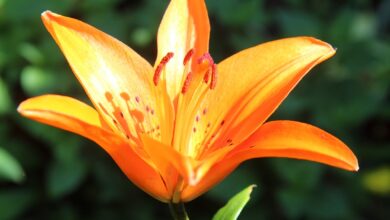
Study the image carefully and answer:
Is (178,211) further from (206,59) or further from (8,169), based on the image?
(8,169)

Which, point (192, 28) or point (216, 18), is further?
point (216, 18)

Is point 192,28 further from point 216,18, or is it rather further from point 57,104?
point 216,18

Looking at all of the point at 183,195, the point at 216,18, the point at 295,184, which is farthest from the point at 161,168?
the point at 216,18

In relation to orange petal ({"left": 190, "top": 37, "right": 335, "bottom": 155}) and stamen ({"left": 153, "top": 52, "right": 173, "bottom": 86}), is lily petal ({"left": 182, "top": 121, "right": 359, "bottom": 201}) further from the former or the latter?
stamen ({"left": 153, "top": 52, "right": 173, "bottom": 86})

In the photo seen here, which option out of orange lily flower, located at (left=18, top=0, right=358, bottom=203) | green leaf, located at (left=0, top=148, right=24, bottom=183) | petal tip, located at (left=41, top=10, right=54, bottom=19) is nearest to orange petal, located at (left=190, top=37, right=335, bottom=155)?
orange lily flower, located at (left=18, top=0, right=358, bottom=203)

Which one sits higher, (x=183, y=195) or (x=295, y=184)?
(x=183, y=195)
